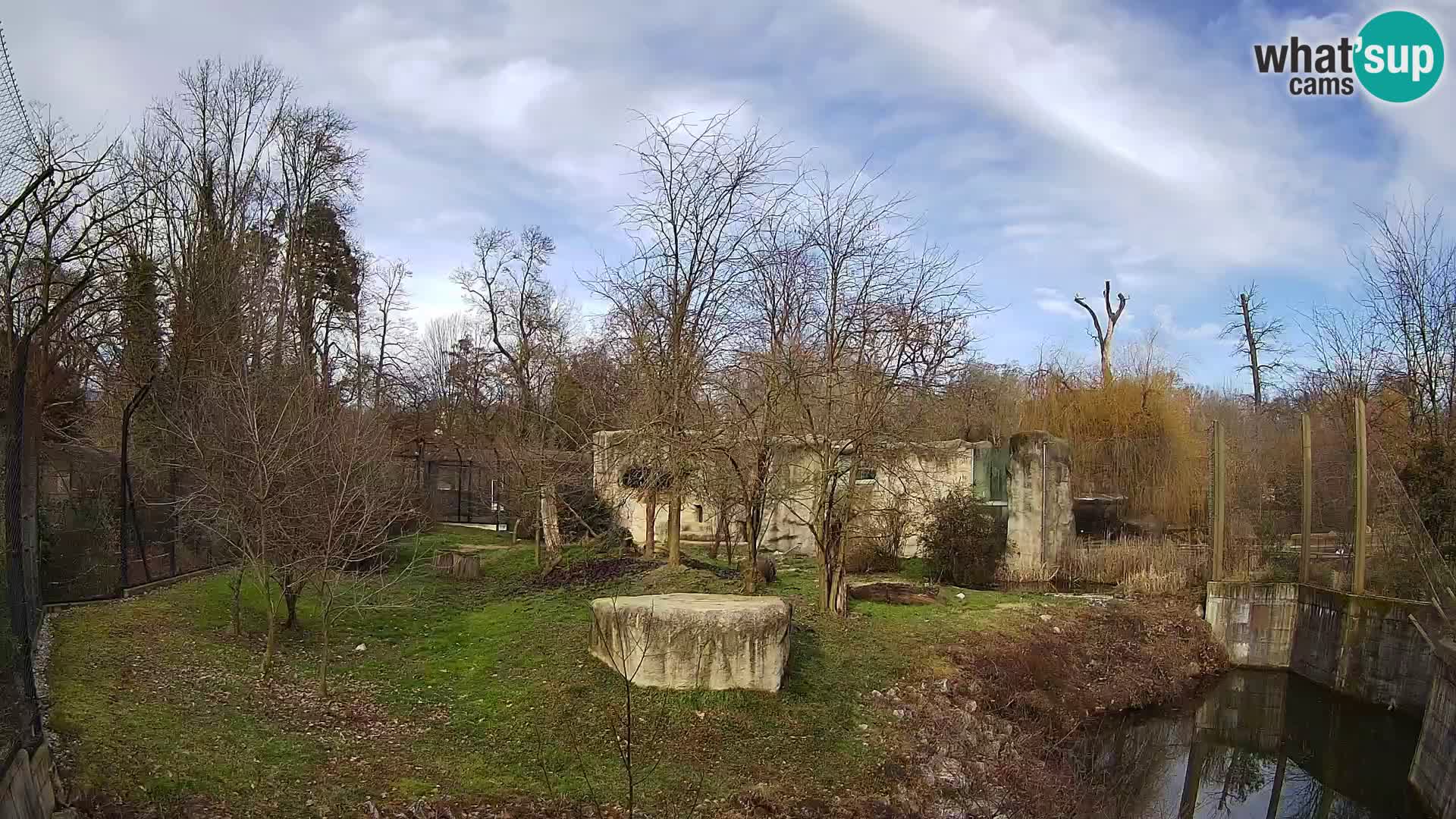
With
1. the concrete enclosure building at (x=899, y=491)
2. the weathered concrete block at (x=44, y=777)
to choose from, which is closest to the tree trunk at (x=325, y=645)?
the weathered concrete block at (x=44, y=777)

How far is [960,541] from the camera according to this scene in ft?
54.5

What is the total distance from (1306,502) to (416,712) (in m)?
13.7

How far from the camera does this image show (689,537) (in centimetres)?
2170

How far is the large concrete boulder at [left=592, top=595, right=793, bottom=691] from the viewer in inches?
332

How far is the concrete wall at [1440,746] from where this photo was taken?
8.44 meters

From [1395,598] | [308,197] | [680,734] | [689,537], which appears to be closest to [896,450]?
[680,734]

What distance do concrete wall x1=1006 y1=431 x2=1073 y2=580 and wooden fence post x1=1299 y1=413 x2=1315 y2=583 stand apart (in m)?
4.11

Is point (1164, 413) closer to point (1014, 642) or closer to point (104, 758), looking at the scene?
point (1014, 642)

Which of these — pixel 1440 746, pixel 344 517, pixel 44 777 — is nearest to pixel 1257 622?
pixel 1440 746

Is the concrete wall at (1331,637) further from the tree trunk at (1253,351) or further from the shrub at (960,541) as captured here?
the tree trunk at (1253,351)

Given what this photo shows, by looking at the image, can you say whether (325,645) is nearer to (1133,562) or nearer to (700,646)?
(700,646)

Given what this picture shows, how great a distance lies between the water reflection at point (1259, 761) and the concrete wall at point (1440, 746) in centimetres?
34

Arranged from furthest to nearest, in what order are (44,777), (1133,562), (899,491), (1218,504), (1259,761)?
(1133,562) < (899,491) < (1218,504) < (1259,761) < (44,777)

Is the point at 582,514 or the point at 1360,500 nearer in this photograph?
the point at 1360,500
